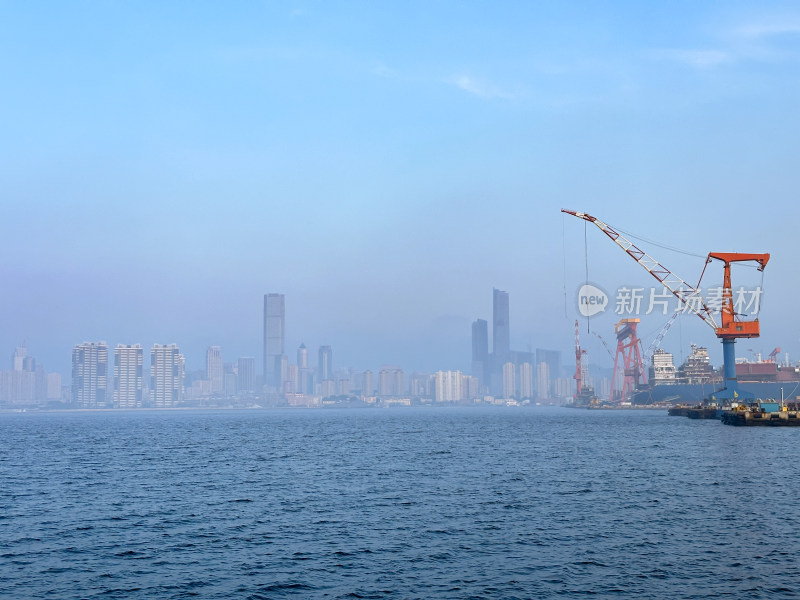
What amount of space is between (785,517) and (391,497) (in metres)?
23.5

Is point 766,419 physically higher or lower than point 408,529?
lower

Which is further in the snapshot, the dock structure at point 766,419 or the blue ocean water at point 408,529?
the dock structure at point 766,419

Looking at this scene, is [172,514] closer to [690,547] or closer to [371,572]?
[371,572]

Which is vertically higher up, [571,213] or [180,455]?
[571,213]

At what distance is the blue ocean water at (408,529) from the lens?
96.2ft

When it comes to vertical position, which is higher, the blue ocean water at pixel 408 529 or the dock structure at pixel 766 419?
the blue ocean water at pixel 408 529

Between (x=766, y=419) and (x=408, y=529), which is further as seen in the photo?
(x=766, y=419)

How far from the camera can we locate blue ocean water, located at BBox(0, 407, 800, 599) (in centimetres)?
2933

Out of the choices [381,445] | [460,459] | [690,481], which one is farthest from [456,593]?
[381,445]

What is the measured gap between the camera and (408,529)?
130ft

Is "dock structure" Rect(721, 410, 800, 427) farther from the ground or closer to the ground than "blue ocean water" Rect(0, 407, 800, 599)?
closer to the ground

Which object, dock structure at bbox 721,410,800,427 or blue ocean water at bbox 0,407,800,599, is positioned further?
dock structure at bbox 721,410,800,427

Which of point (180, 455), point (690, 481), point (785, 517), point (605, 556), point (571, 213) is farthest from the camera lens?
point (571, 213)

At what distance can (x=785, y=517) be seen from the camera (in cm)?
4141
